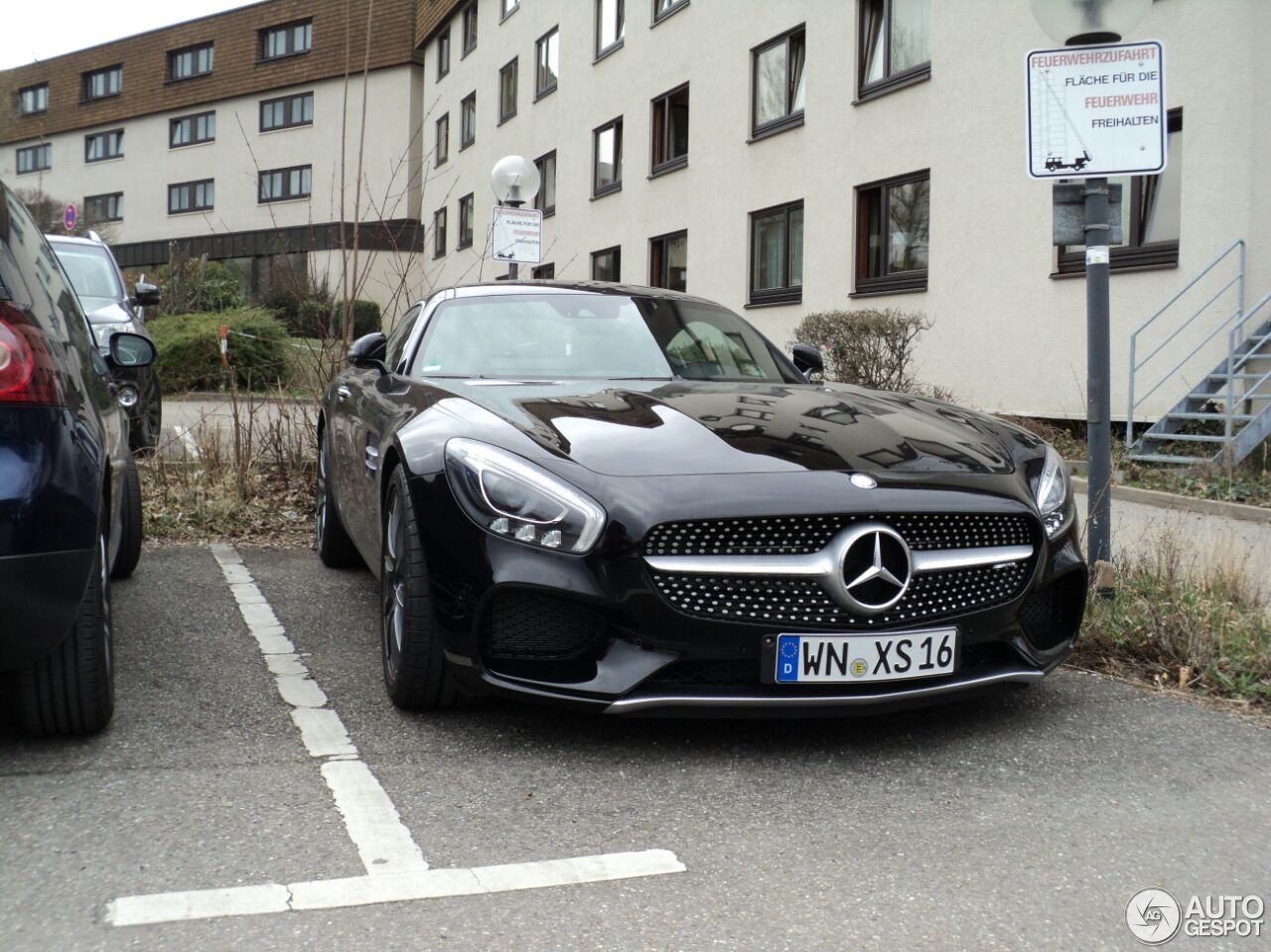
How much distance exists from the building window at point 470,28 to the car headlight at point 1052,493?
31.1m

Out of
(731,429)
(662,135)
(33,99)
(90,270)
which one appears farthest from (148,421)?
(33,99)

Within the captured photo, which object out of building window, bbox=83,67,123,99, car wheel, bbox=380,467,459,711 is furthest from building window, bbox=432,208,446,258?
car wheel, bbox=380,467,459,711

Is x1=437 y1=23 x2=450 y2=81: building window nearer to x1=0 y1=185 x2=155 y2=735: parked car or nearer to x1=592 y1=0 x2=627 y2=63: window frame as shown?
x1=592 y1=0 x2=627 y2=63: window frame

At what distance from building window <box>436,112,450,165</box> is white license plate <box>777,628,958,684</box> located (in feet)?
109

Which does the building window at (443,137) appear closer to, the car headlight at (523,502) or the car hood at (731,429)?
the car hood at (731,429)

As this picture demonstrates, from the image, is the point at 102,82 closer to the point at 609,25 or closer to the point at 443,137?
the point at 443,137

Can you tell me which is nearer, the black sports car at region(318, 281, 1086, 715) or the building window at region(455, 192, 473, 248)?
the black sports car at region(318, 281, 1086, 715)

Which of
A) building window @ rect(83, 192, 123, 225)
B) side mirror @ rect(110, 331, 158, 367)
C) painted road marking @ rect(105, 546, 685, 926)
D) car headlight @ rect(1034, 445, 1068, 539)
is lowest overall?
painted road marking @ rect(105, 546, 685, 926)

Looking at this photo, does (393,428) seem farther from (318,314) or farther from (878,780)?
(318,314)

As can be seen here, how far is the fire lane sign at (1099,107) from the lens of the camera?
5.14 meters

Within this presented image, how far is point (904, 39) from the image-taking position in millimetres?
15398

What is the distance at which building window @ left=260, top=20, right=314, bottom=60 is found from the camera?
43500 mm

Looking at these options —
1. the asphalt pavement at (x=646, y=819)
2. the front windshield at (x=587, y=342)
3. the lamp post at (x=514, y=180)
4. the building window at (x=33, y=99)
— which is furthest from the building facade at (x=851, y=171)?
the building window at (x=33, y=99)

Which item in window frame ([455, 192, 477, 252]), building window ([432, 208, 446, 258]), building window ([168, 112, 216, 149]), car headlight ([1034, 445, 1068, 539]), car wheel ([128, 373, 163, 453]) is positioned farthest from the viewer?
building window ([168, 112, 216, 149])
